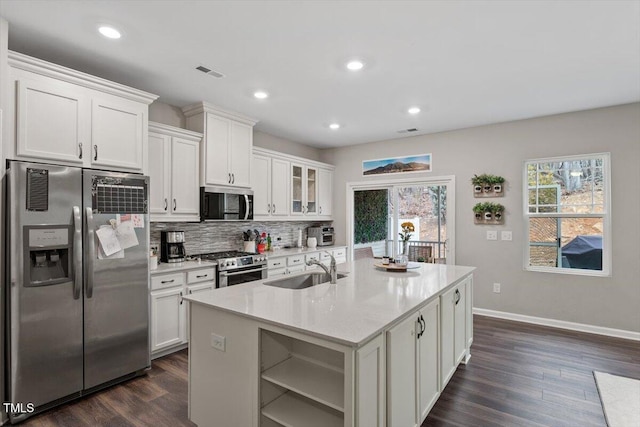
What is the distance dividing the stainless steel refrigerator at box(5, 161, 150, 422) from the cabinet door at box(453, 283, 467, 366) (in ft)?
8.67

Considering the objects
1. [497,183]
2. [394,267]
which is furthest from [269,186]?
[497,183]

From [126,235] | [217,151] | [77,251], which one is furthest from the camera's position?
[217,151]

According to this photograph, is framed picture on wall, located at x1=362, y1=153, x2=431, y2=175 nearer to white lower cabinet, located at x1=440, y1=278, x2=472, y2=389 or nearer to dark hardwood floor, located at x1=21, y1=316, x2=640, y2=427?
white lower cabinet, located at x1=440, y1=278, x2=472, y2=389

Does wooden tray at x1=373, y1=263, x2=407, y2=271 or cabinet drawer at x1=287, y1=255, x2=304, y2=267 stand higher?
wooden tray at x1=373, y1=263, x2=407, y2=271

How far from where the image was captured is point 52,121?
2492 millimetres

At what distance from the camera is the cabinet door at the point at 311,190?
5686 mm

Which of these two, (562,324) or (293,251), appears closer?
(562,324)

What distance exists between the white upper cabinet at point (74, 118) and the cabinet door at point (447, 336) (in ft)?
9.22

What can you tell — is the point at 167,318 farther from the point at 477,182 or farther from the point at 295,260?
the point at 477,182

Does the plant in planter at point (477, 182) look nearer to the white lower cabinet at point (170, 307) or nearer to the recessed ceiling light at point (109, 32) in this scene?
the white lower cabinet at point (170, 307)

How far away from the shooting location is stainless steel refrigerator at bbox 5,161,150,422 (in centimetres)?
225

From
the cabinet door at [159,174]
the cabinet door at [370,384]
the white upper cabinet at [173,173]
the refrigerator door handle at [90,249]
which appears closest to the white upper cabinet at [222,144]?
the white upper cabinet at [173,173]

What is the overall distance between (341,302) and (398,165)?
12.8 ft

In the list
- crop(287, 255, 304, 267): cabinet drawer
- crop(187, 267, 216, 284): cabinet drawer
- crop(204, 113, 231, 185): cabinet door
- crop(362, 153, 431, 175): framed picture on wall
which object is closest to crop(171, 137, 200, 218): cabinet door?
crop(204, 113, 231, 185): cabinet door
